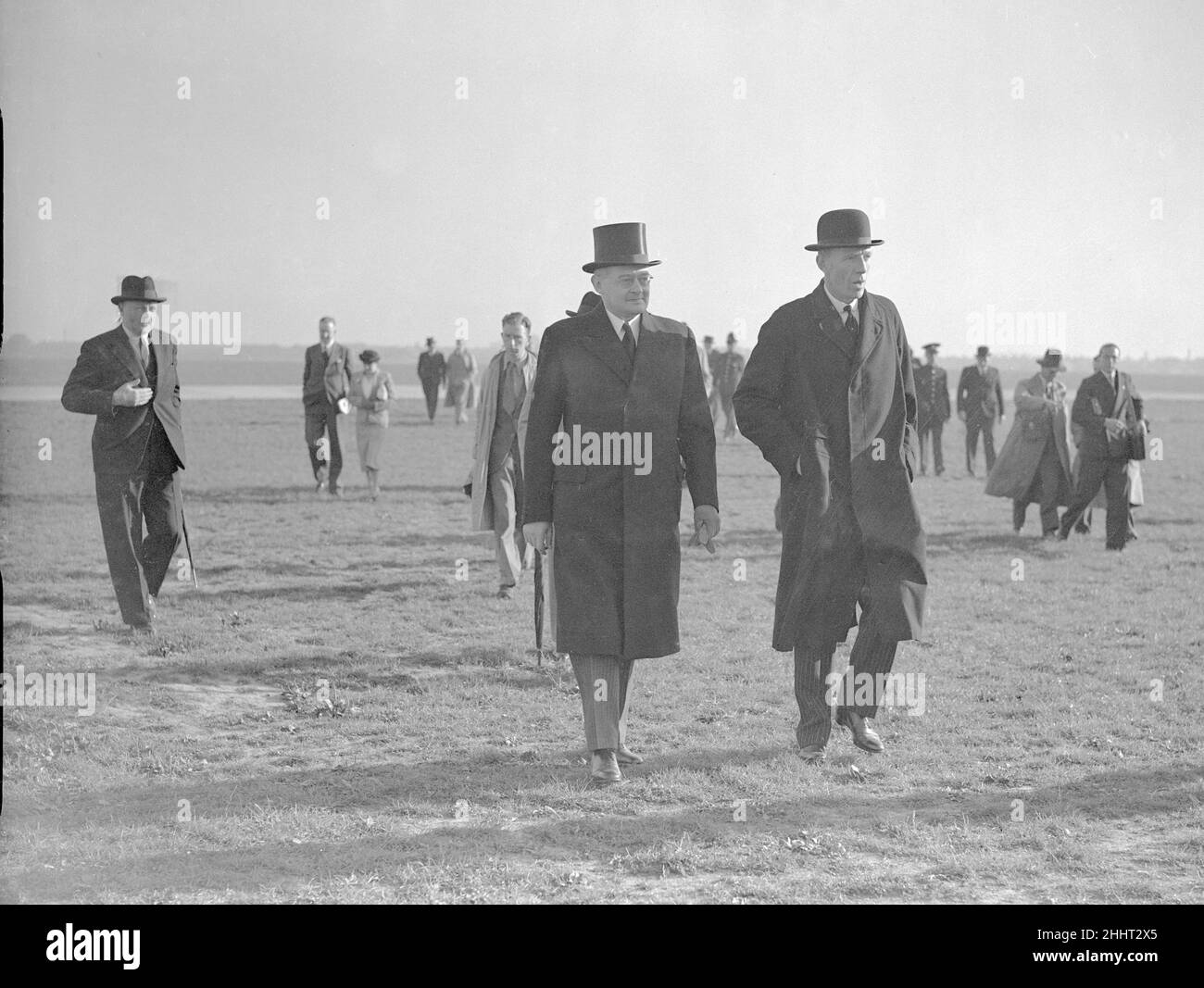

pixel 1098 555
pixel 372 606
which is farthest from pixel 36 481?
pixel 1098 555

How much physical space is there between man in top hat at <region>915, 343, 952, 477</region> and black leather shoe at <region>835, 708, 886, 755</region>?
49.0 ft

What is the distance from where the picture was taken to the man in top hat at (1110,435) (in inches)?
566

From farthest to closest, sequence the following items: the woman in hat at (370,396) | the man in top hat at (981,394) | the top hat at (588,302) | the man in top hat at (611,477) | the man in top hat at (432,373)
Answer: the man in top hat at (432,373) < the man in top hat at (981,394) < the woman in hat at (370,396) < the top hat at (588,302) < the man in top hat at (611,477)

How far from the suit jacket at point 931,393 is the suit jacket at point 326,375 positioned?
8.70 m

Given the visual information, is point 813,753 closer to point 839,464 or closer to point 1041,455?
point 839,464

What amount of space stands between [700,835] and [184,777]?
94.4 inches

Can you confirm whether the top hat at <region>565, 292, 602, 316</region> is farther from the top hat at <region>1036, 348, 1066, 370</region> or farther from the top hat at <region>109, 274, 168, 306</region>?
the top hat at <region>1036, 348, 1066, 370</region>

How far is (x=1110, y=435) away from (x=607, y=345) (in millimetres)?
9230

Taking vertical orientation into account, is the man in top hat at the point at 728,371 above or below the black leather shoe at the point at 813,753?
above

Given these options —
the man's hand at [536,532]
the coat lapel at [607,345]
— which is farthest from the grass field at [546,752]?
the coat lapel at [607,345]

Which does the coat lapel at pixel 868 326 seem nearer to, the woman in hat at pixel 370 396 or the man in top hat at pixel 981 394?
the woman in hat at pixel 370 396

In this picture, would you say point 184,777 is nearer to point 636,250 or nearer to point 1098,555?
point 636,250

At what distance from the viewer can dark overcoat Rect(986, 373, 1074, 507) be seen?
49.2ft

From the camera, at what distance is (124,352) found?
31.0ft
